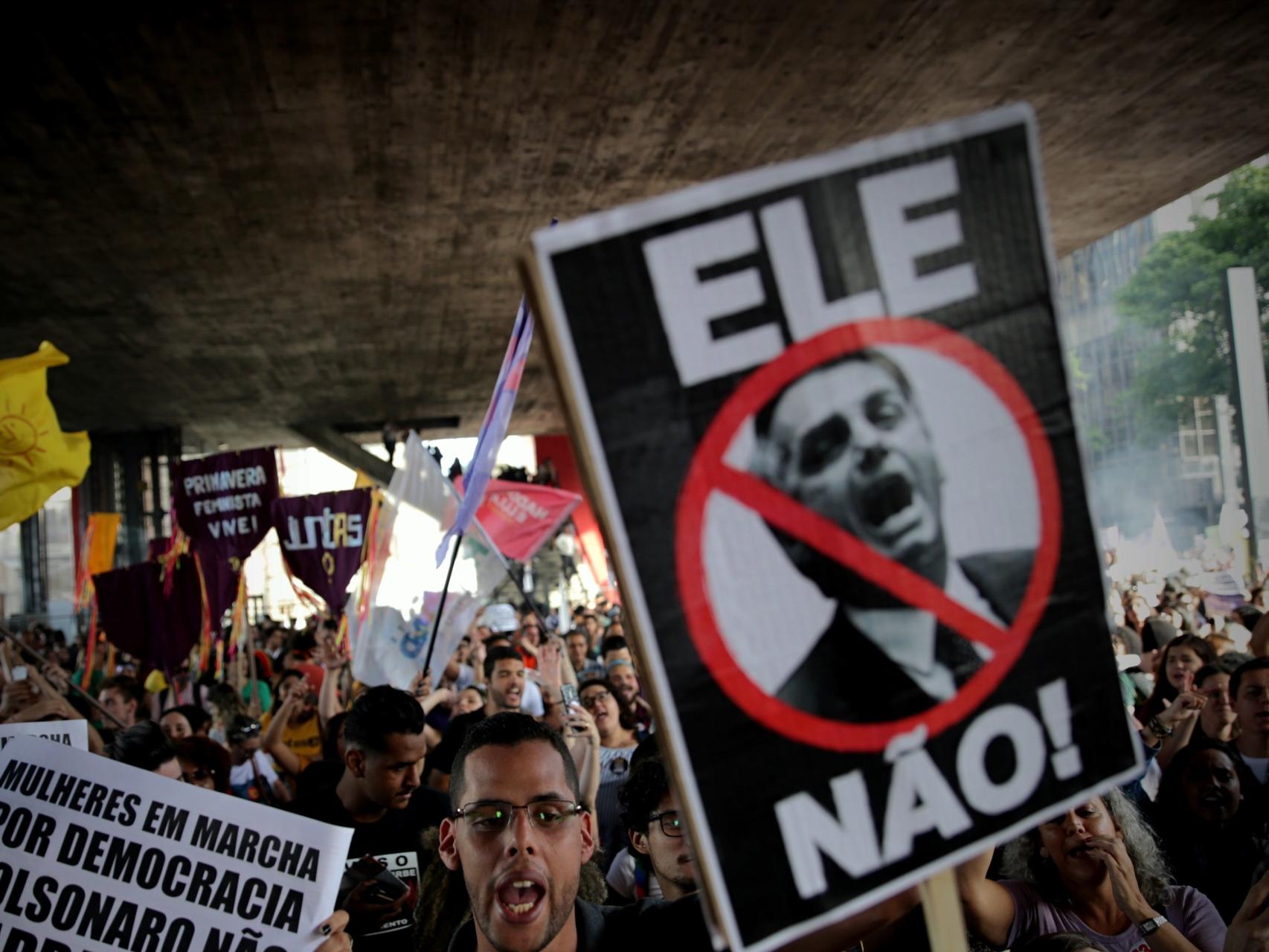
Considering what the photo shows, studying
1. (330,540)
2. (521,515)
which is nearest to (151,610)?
(330,540)

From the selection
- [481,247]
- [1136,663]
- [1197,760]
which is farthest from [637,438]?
[481,247]

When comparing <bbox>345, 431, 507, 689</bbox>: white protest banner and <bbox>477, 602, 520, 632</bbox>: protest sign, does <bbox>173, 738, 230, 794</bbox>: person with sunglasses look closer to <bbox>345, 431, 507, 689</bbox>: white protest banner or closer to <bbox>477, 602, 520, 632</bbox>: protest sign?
<bbox>345, 431, 507, 689</bbox>: white protest banner

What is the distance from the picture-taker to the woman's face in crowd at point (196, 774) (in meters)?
5.16

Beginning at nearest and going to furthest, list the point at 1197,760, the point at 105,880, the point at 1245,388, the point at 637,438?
the point at 637,438
the point at 105,880
the point at 1197,760
the point at 1245,388

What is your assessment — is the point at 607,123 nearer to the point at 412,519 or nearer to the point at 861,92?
the point at 861,92

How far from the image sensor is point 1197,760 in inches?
171

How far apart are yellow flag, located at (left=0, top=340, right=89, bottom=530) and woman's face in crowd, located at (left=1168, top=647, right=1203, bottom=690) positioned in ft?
18.9

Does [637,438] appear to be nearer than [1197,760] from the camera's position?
Yes

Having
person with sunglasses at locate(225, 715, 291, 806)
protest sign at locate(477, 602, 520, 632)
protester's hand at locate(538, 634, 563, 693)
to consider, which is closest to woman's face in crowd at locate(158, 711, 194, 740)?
person with sunglasses at locate(225, 715, 291, 806)

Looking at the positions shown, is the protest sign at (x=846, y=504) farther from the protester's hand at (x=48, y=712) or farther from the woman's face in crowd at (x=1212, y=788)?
the protester's hand at (x=48, y=712)

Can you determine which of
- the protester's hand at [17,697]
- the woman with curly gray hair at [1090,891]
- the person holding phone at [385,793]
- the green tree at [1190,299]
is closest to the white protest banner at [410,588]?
the protester's hand at [17,697]

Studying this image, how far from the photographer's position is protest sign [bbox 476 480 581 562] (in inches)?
573

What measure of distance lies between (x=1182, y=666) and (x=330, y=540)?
6.77 metres

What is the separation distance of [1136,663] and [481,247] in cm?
1101
